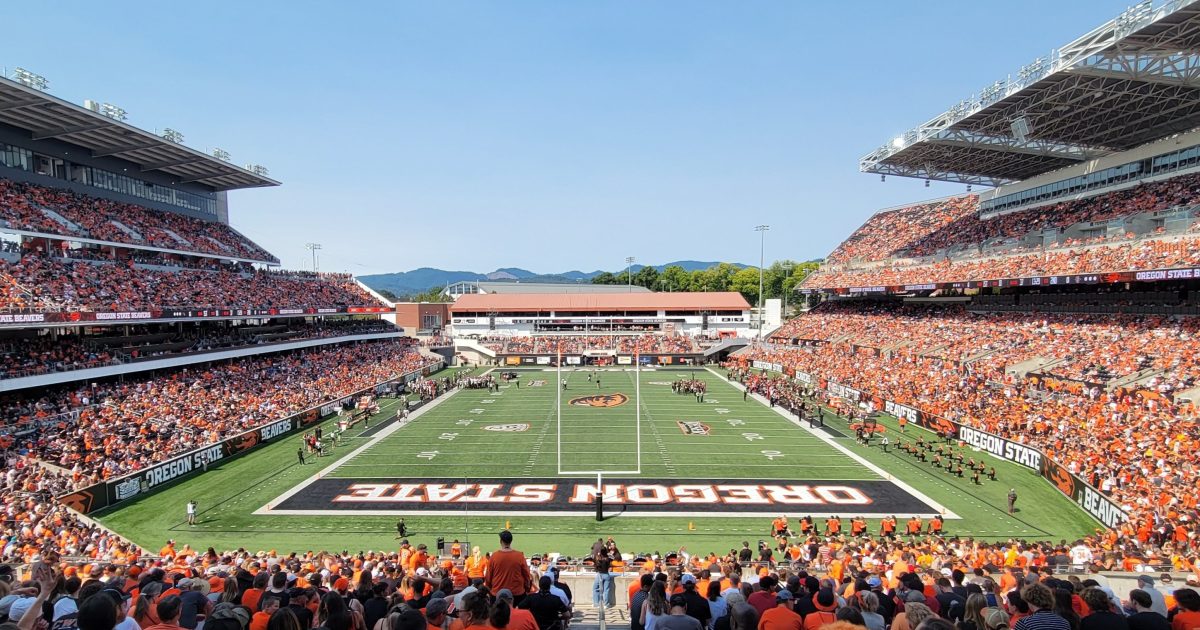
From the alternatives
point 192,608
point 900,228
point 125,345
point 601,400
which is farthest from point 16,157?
point 900,228

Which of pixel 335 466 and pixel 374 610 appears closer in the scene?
pixel 374 610

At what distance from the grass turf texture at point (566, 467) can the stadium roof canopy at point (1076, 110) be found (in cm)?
1690

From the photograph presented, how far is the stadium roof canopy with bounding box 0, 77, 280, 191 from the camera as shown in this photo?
1066 inches

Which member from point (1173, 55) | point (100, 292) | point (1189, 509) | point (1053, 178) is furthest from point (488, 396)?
point (1053, 178)

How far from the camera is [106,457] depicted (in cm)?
1950

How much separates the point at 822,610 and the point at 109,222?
133 ft

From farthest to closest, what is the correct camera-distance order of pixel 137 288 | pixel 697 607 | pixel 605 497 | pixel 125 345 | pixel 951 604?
1. pixel 137 288
2. pixel 125 345
3. pixel 605 497
4. pixel 951 604
5. pixel 697 607

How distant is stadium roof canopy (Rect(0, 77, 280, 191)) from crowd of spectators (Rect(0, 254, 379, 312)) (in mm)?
6864

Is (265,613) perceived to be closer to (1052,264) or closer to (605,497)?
(605,497)

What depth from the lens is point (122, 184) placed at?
3822 centimetres

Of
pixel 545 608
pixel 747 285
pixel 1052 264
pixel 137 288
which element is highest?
pixel 747 285

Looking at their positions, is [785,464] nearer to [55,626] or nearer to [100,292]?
[55,626]

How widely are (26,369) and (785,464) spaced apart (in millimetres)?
27451

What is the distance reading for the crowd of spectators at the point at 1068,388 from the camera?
16531 millimetres
